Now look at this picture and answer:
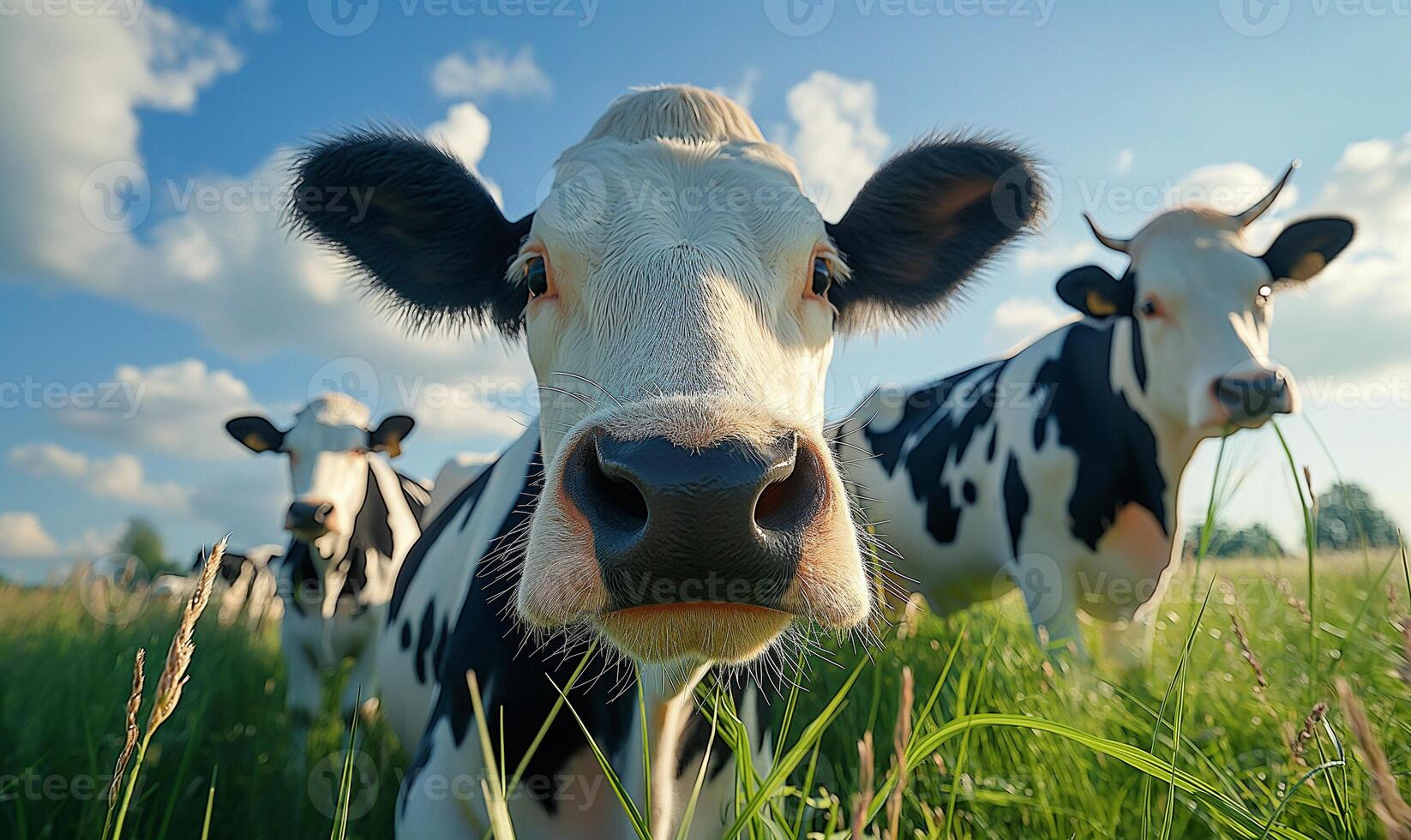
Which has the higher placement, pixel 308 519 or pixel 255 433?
pixel 255 433

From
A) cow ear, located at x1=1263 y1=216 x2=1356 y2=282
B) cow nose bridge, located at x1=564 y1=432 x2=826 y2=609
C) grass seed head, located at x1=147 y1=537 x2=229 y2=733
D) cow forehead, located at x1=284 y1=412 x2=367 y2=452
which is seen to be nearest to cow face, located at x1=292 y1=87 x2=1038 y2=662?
cow nose bridge, located at x1=564 y1=432 x2=826 y2=609

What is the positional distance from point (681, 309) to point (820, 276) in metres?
0.72

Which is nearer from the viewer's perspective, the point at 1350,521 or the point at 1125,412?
the point at 1350,521

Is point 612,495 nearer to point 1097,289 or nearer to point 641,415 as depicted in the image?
point 641,415

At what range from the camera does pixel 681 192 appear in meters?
2.09

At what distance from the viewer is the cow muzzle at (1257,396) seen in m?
3.44

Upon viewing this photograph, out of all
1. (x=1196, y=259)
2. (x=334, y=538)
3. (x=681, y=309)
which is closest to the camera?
(x=681, y=309)

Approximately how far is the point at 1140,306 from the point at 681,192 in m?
3.26

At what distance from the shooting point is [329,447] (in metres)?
6.14

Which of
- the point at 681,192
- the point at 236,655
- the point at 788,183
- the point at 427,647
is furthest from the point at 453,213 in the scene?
the point at 236,655

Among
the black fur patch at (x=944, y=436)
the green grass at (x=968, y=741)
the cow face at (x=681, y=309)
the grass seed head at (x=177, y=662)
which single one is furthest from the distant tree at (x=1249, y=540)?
the black fur patch at (x=944, y=436)

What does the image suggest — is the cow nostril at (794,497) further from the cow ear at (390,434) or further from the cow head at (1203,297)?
the cow ear at (390,434)

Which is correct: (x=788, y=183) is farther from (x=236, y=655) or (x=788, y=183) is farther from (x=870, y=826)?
(x=236, y=655)

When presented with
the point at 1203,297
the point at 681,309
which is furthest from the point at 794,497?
the point at 1203,297
